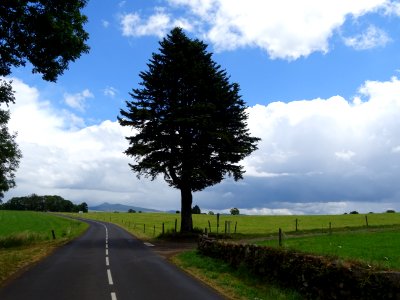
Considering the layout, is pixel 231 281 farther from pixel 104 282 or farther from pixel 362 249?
pixel 362 249

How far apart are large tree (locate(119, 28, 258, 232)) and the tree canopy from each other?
22.3m

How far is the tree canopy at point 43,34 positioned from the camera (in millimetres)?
16250

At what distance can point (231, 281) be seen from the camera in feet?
54.3

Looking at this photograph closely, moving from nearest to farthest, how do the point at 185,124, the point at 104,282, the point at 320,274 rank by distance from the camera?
the point at 320,274
the point at 104,282
the point at 185,124

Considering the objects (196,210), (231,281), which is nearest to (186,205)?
(231,281)

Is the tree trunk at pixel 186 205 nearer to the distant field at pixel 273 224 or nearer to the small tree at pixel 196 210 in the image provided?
the distant field at pixel 273 224

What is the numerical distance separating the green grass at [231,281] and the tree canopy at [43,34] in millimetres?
10276

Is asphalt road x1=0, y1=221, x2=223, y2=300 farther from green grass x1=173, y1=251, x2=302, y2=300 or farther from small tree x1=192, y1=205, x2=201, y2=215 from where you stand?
small tree x1=192, y1=205, x2=201, y2=215

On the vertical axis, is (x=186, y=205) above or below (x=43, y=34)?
below

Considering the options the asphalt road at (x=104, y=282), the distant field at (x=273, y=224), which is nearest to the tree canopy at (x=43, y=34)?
the asphalt road at (x=104, y=282)

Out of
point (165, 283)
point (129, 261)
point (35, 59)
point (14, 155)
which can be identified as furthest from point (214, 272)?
point (14, 155)

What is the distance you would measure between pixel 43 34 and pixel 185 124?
2364 centimetres

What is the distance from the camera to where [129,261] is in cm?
2327

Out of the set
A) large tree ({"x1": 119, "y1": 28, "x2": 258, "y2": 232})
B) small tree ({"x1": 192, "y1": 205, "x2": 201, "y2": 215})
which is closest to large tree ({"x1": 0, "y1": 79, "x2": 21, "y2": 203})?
large tree ({"x1": 119, "y1": 28, "x2": 258, "y2": 232})
